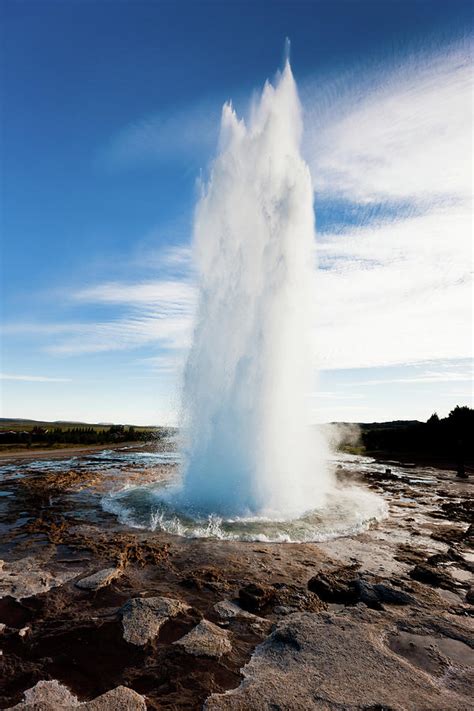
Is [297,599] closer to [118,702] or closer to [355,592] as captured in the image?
[355,592]

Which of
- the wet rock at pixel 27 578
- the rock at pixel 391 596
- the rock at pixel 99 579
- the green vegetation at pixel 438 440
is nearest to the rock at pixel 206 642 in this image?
the rock at pixel 99 579

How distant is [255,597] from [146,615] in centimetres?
261

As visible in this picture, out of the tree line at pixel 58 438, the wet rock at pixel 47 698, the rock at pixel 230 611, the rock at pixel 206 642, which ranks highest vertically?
the wet rock at pixel 47 698

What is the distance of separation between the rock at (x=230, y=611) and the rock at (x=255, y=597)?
197 millimetres

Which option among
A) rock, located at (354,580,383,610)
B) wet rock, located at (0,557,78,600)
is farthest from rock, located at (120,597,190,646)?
rock, located at (354,580,383,610)

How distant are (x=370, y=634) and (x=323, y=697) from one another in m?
2.30

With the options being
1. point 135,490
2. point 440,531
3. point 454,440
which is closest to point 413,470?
point 454,440

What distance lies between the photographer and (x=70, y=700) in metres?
5.92

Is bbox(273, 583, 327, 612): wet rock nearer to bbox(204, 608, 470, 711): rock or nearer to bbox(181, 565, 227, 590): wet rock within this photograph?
bbox(204, 608, 470, 711): rock

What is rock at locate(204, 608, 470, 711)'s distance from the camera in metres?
5.87

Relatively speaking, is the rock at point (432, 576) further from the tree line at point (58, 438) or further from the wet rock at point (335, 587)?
the tree line at point (58, 438)

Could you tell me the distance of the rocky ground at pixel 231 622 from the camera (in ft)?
20.1

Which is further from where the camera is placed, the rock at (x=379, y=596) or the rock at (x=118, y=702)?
the rock at (x=379, y=596)

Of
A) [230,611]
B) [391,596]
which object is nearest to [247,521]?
[230,611]
